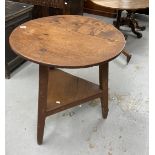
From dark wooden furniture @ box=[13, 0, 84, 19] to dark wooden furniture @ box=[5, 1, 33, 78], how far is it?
346 millimetres

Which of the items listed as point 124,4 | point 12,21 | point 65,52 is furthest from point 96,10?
point 65,52

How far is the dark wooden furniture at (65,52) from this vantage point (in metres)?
1.45

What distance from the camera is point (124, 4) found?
2.81 m

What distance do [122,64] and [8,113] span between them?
1360 millimetres

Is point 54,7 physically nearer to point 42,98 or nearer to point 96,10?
point 96,10

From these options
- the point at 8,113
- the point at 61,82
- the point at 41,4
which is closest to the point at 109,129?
the point at 61,82

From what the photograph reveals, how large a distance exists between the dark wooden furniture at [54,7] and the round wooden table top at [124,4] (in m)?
0.30

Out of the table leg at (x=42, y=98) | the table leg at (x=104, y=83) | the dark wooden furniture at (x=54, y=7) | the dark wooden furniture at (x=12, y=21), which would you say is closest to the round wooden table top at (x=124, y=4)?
the dark wooden furniture at (x=54, y=7)

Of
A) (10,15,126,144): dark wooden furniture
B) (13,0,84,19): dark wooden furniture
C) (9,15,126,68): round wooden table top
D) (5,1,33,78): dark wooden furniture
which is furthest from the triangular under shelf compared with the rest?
(13,0,84,19): dark wooden furniture

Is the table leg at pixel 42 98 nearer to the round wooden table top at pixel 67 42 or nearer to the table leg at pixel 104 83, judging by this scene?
the round wooden table top at pixel 67 42

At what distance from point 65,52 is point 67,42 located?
0.14 m

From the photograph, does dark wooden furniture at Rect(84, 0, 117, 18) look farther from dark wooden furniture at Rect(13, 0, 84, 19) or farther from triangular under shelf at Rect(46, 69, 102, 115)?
triangular under shelf at Rect(46, 69, 102, 115)

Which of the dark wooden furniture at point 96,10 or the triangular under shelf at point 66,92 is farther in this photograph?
the dark wooden furniture at point 96,10
